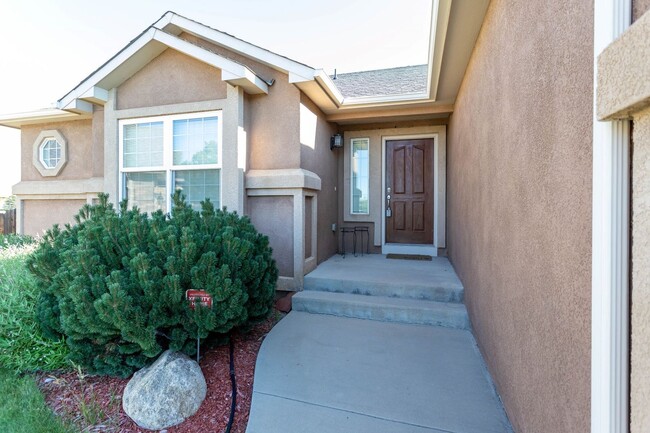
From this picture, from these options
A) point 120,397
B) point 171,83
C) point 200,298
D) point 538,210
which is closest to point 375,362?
point 200,298

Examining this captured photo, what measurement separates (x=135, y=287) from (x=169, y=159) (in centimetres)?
308

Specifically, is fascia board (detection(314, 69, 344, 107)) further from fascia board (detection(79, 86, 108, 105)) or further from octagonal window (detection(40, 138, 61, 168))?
octagonal window (detection(40, 138, 61, 168))

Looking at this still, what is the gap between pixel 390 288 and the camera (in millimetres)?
4629

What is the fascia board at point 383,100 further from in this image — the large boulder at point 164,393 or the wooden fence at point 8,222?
the wooden fence at point 8,222

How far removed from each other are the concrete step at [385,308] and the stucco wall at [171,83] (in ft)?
11.6

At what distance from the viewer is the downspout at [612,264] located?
3.67 ft

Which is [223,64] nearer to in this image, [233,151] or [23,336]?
[233,151]

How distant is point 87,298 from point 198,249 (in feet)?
3.14

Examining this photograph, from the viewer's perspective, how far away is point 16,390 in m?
2.85

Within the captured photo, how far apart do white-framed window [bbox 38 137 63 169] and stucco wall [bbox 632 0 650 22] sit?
29.4ft

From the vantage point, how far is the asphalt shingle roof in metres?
6.48

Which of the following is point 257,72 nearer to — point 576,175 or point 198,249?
point 198,249

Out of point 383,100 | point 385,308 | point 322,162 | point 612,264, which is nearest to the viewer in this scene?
point 612,264

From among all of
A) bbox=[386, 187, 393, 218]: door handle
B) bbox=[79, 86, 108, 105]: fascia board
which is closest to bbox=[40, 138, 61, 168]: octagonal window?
bbox=[79, 86, 108, 105]: fascia board
